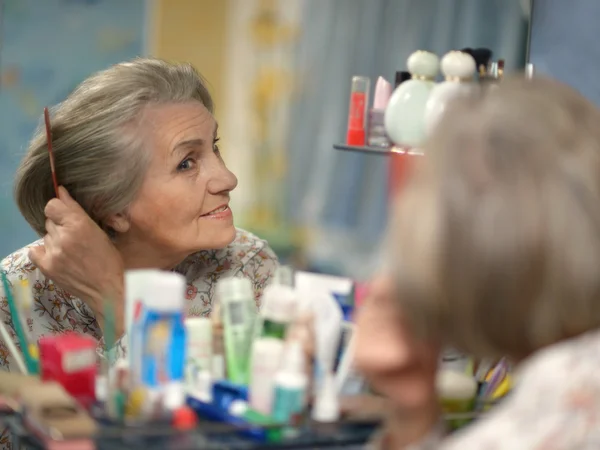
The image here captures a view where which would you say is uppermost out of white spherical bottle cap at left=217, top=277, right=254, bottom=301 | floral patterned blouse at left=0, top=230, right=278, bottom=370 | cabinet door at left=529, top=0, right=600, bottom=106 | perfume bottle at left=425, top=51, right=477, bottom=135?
cabinet door at left=529, top=0, right=600, bottom=106

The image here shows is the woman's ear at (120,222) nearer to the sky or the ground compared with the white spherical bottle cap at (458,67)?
nearer to the ground

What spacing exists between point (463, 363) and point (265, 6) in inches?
106

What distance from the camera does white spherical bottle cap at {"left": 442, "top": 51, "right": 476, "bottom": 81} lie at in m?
1.55

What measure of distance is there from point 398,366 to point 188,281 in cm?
84

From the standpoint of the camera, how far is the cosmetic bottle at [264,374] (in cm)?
95

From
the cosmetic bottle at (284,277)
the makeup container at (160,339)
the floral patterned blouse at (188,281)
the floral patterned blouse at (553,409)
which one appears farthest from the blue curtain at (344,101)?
the floral patterned blouse at (553,409)

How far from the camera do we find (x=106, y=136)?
157 centimetres

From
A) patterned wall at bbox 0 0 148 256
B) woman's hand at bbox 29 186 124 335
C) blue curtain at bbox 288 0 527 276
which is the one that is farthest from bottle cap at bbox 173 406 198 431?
patterned wall at bbox 0 0 148 256

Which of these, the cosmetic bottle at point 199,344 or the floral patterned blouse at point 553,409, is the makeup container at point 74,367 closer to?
the cosmetic bottle at point 199,344

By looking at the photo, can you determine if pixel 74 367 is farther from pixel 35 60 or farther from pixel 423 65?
pixel 35 60

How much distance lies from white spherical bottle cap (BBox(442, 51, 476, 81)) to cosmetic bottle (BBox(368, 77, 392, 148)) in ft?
0.64

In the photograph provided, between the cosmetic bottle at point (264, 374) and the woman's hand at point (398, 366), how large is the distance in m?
0.10

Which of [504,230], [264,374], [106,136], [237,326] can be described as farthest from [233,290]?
[106,136]

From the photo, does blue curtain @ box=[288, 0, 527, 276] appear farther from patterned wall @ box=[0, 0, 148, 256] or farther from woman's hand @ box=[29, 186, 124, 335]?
woman's hand @ box=[29, 186, 124, 335]
